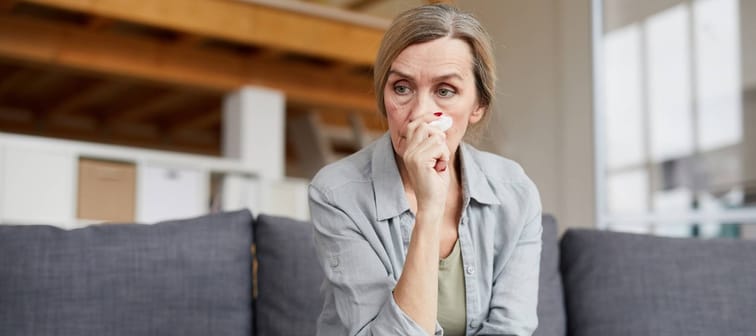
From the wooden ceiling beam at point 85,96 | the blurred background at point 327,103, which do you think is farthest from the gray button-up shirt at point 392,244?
the wooden ceiling beam at point 85,96

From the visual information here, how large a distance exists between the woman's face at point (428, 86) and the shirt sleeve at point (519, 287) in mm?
247

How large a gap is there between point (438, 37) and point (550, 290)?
825mm

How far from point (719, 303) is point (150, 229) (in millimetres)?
1277

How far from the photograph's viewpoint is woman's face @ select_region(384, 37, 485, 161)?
4.66 ft

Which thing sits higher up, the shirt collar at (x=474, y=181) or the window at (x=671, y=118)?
the window at (x=671, y=118)

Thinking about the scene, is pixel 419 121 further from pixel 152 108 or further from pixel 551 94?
pixel 152 108

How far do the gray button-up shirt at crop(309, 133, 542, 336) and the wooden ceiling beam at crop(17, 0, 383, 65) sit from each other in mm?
3257

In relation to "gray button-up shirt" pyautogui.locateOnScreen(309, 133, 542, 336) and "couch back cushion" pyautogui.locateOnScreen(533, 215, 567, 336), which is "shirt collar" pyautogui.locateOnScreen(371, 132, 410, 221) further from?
"couch back cushion" pyautogui.locateOnScreen(533, 215, 567, 336)

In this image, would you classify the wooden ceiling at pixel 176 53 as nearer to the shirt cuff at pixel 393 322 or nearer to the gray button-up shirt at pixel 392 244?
the gray button-up shirt at pixel 392 244

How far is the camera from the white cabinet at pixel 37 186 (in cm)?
420

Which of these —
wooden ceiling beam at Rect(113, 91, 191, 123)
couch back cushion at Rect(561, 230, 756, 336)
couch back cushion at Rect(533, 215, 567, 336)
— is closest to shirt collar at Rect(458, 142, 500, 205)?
couch back cushion at Rect(533, 215, 567, 336)

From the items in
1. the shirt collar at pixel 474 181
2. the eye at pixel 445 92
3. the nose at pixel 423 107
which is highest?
the eye at pixel 445 92

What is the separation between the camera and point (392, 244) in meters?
1.48

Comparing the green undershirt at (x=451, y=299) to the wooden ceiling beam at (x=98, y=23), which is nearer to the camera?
the green undershirt at (x=451, y=299)
